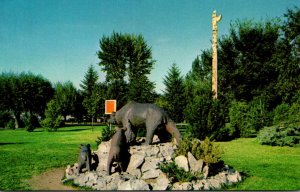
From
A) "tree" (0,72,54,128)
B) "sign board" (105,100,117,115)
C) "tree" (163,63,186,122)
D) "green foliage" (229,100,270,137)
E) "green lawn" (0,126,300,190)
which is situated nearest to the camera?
"green lawn" (0,126,300,190)

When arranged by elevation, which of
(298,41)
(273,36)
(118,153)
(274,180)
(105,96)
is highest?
(273,36)

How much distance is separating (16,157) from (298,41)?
17457mm

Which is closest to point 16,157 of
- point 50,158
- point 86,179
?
point 50,158

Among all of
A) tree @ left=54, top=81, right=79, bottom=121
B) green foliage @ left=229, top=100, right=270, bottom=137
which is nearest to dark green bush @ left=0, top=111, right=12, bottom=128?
tree @ left=54, top=81, right=79, bottom=121

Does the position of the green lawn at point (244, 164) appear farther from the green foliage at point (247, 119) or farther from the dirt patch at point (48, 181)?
the green foliage at point (247, 119)

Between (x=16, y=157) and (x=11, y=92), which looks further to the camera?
(x=11, y=92)

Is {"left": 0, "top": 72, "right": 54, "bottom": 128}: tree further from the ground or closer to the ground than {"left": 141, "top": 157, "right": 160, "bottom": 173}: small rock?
further from the ground

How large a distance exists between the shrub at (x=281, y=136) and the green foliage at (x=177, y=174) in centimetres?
1123

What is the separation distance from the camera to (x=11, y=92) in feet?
145

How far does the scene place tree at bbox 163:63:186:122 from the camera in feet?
95.1

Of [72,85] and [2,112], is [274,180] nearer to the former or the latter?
[2,112]

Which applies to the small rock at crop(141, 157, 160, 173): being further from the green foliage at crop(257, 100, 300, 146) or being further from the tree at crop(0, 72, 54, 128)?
the tree at crop(0, 72, 54, 128)

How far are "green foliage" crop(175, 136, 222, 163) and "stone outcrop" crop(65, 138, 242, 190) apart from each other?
0.23m

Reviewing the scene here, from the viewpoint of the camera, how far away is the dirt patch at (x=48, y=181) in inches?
362
